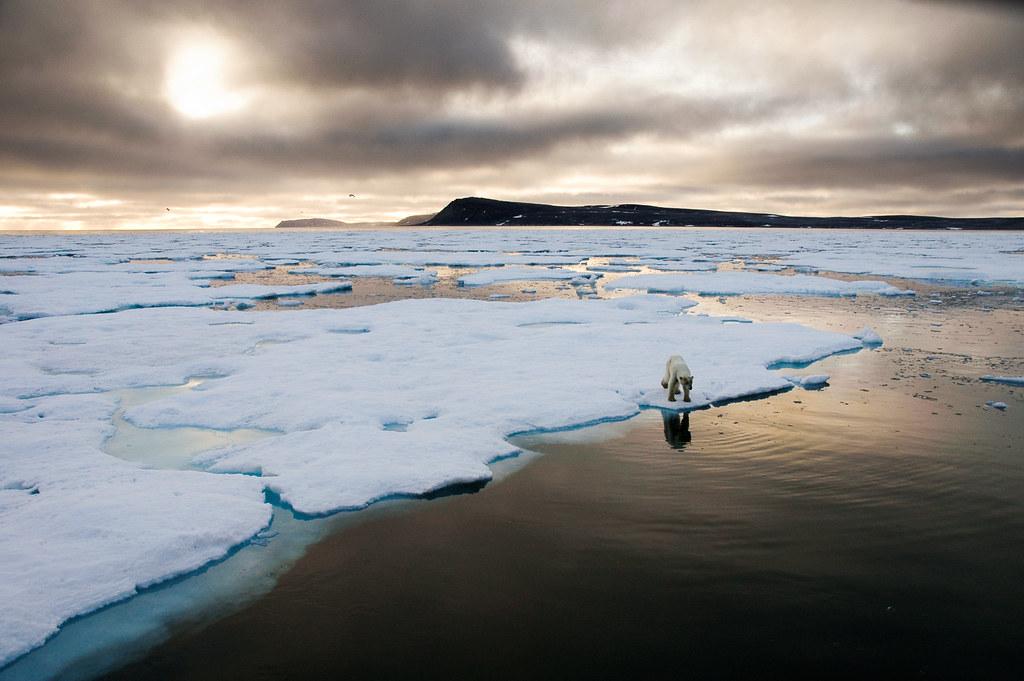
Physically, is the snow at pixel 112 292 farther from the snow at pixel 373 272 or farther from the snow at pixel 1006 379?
the snow at pixel 1006 379

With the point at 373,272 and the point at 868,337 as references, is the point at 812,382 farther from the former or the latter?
the point at 373,272

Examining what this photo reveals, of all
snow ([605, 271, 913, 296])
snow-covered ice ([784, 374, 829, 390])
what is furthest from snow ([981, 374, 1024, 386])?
snow ([605, 271, 913, 296])

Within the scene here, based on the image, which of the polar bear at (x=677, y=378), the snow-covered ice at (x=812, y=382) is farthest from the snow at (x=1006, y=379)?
the polar bear at (x=677, y=378)

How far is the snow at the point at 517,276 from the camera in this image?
82.3 feet

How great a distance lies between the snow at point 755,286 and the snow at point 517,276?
Answer: 3893 millimetres

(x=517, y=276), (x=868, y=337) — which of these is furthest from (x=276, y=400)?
(x=517, y=276)

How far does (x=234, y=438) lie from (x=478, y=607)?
405 centimetres

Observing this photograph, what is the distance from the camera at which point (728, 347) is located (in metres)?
11.3

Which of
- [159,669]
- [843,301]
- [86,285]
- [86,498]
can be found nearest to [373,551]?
[159,669]

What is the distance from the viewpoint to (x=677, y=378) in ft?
27.2

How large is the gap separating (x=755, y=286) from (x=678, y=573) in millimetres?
19016

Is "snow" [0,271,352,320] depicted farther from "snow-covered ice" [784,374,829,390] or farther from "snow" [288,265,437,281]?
"snow-covered ice" [784,374,829,390]

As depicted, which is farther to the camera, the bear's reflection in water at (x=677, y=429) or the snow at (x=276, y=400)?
the bear's reflection in water at (x=677, y=429)

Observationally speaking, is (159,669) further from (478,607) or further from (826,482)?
(826,482)
